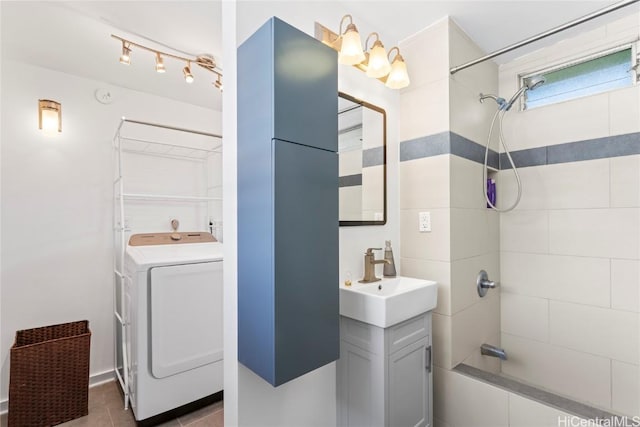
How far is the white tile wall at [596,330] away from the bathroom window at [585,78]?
1413mm

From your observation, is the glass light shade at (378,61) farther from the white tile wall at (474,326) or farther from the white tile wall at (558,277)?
the white tile wall at (558,277)

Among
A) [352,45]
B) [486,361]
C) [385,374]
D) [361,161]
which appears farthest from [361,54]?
[486,361]

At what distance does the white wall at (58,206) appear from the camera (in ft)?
6.54

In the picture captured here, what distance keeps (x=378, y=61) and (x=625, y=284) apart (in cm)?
199

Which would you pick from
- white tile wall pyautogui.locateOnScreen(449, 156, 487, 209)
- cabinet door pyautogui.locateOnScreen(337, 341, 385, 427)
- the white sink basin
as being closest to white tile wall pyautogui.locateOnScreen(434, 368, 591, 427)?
the white sink basin

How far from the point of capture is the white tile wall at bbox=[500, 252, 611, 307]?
184 centimetres

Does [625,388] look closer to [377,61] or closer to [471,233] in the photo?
[471,233]

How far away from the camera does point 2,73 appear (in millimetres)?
1981

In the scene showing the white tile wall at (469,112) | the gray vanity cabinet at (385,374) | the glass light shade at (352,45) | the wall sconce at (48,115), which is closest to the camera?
the gray vanity cabinet at (385,374)

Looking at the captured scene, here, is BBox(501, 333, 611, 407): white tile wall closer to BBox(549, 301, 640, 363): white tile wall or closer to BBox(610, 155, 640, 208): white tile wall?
BBox(549, 301, 640, 363): white tile wall

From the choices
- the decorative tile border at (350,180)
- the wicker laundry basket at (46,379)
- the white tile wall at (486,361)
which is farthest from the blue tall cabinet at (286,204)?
the wicker laundry basket at (46,379)

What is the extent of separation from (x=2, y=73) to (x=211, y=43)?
1527mm

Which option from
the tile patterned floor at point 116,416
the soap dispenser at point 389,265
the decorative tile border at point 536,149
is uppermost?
the decorative tile border at point 536,149

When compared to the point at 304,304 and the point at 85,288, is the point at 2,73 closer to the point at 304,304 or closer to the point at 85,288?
the point at 85,288
